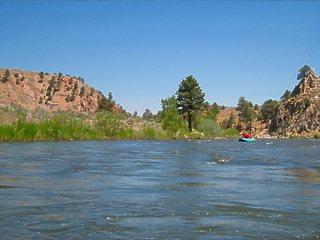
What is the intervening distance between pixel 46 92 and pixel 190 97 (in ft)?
181

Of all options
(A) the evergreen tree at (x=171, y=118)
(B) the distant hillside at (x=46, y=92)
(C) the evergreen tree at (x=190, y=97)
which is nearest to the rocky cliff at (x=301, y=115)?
(C) the evergreen tree at (x=190, y=97)

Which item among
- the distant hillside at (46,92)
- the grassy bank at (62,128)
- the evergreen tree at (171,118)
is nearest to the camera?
the grassy bank at (62,128)

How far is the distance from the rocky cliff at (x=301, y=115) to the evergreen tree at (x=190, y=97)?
32000 millimetres

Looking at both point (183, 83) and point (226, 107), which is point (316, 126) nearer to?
point (183, 83)

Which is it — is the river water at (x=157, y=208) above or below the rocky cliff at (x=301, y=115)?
below

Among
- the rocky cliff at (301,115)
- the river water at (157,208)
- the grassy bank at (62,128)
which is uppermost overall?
the rocky cliff at (301,115)

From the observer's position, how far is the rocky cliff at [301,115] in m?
96.2

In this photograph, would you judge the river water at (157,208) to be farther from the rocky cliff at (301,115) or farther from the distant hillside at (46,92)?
the distant hillside at (46,92)

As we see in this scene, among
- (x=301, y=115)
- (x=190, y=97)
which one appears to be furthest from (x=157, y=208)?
(x=301, y=115)

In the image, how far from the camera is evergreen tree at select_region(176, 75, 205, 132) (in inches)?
2953

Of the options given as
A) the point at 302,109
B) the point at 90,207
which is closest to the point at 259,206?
the point at 90,207

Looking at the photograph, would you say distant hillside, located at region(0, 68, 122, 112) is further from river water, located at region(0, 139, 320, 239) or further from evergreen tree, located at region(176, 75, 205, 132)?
river water, located at region(0, 139, 320, 239)

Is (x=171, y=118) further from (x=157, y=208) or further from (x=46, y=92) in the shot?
(x=46, y=92)

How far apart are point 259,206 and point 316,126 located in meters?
97.9
